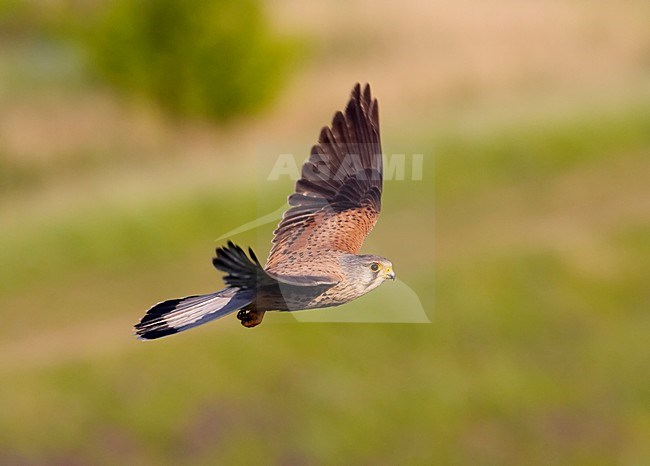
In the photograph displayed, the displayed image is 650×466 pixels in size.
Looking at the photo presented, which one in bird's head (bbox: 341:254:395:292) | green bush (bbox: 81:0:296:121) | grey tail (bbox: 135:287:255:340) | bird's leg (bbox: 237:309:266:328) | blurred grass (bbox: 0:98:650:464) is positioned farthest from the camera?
green bush (bbox: 81:0:296:121)

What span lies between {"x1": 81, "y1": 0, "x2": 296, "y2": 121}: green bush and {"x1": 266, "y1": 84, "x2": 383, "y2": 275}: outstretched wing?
1162 inches

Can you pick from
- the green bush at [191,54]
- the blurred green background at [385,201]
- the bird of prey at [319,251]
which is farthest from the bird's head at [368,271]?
the green bush at [191,54]

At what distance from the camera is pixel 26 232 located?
80.5ft

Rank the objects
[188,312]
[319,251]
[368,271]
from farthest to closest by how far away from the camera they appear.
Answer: [319,251]
[368,271]
[188,312]

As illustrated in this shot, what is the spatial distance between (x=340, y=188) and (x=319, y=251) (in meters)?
0.79

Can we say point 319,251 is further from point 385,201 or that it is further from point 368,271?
point 385,201

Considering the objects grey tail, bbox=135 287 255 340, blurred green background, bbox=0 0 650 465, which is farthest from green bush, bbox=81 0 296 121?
grey tail, bbox=135 287 255 340

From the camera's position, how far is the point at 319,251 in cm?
368

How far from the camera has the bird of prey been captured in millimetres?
2848

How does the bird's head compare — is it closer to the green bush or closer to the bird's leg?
the bird's leg

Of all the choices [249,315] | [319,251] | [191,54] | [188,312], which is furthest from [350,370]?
[188,312]

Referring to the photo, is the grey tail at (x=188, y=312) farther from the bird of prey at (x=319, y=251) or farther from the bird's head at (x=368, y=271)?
the bird's head at (x=368, y=271)

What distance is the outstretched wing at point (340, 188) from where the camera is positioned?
399cm

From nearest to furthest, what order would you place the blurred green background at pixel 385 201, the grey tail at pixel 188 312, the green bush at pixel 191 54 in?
the grey tail at pixel 188 312, the blurred green background at pixel 385 201, the green bush at pixel 191 54
